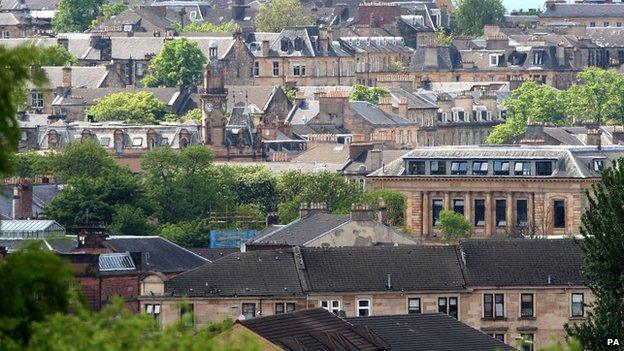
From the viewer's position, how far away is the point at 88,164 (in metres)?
133

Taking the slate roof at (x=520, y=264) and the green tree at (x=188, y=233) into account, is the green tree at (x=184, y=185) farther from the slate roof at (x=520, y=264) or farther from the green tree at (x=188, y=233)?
the slate roof at (x=520, y=264)

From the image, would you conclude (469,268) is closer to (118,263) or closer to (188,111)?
(118,263)

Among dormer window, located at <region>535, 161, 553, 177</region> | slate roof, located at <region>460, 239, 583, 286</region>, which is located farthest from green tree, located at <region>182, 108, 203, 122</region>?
slate roof, located at <region>460, 239, 583, 286</region>

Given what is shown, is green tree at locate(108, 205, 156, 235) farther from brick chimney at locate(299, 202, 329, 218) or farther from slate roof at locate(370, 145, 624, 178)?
slate roof at locate(370, 145, 624, 178)

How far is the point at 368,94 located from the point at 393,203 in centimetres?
7520

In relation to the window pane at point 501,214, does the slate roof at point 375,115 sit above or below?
above

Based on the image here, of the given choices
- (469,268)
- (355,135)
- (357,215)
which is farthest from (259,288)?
(355,135)

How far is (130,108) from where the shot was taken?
176500 millimetres

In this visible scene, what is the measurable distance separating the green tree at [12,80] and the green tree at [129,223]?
251ft

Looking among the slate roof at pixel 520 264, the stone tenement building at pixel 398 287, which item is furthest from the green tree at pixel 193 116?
the stone tenement building at pixel 398 287

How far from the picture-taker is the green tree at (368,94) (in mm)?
187750

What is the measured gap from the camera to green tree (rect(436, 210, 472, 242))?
11112 cm

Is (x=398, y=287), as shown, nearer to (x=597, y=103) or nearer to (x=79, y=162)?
(x=79, y=162)

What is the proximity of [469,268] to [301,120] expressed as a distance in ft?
312
